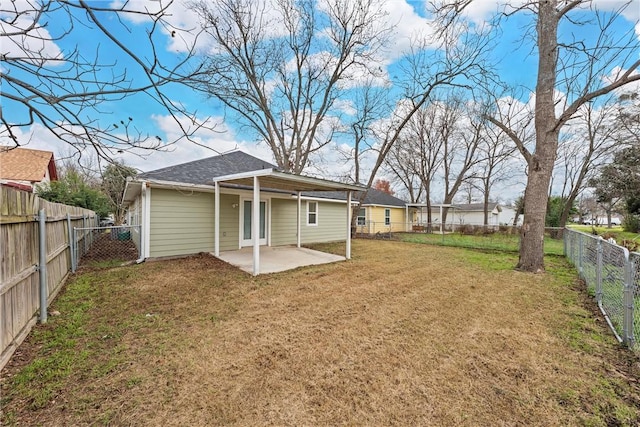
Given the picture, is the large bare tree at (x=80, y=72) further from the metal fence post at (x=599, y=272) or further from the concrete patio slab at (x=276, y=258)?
the metal fence post at (x=599, y=272)

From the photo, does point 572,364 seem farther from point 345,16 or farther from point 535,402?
point 345,16

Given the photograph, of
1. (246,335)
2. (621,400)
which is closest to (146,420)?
(246,335)

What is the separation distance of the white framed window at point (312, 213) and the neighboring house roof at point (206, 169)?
106 inches

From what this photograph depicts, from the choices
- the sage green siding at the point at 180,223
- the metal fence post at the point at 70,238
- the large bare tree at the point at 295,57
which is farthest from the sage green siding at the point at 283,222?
the metal fence post at the point at 70,238

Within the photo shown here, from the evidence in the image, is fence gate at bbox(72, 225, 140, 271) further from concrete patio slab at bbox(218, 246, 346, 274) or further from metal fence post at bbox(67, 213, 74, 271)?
concrete patio slab at bbox(218, 246, 346, 274)

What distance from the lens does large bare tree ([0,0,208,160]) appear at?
6.26 ft

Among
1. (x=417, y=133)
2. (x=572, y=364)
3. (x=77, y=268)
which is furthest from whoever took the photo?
(x=417, y=133)

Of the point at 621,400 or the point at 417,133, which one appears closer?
the point at 621,400

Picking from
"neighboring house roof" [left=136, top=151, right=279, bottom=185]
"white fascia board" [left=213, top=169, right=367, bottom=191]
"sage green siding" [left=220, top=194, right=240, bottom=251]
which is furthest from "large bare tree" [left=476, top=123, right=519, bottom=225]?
"sage green siding" [left=220, top=194, right=240, bottom=251]

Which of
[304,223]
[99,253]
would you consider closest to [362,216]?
[304,223]

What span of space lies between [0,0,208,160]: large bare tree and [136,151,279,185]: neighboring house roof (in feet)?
16.1

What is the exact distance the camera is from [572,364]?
2.83 m

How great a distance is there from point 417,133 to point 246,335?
861 inches

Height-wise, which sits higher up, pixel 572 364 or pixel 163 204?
pixel 163 204
